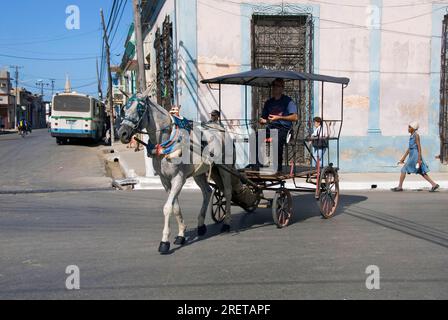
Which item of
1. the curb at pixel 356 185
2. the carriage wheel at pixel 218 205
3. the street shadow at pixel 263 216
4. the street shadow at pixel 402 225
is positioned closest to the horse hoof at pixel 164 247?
the street shadow at pixel 263 216

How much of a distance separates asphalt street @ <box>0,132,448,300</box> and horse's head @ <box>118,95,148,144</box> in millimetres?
1431

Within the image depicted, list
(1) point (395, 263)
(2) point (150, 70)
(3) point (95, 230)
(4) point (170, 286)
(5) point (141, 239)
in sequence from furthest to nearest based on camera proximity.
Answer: (2) point (150, 70)
(3) point (95, 230)
(5) point (141, 239)
(1) point (395, 263)
(4) point (170, 286)

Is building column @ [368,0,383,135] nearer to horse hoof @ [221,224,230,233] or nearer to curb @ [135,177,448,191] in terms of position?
curb @ [135,177,448,191]

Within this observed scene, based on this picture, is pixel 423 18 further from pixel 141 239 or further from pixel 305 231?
pixel 141 239

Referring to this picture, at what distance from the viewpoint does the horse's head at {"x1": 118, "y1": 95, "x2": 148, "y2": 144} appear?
17.2ft

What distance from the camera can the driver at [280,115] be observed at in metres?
7.13

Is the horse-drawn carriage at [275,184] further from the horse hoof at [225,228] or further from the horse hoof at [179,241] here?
the horse hoof at [179,241]

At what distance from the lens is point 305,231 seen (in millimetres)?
6949

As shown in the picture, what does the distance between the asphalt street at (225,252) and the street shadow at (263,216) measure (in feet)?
0.09

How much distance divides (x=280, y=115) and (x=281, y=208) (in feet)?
4.71

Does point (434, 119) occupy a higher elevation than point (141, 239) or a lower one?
higher

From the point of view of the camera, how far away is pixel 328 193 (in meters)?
7.94

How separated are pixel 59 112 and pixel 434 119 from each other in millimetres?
19248

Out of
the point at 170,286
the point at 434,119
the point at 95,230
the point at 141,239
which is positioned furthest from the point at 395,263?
the point at 434,119
